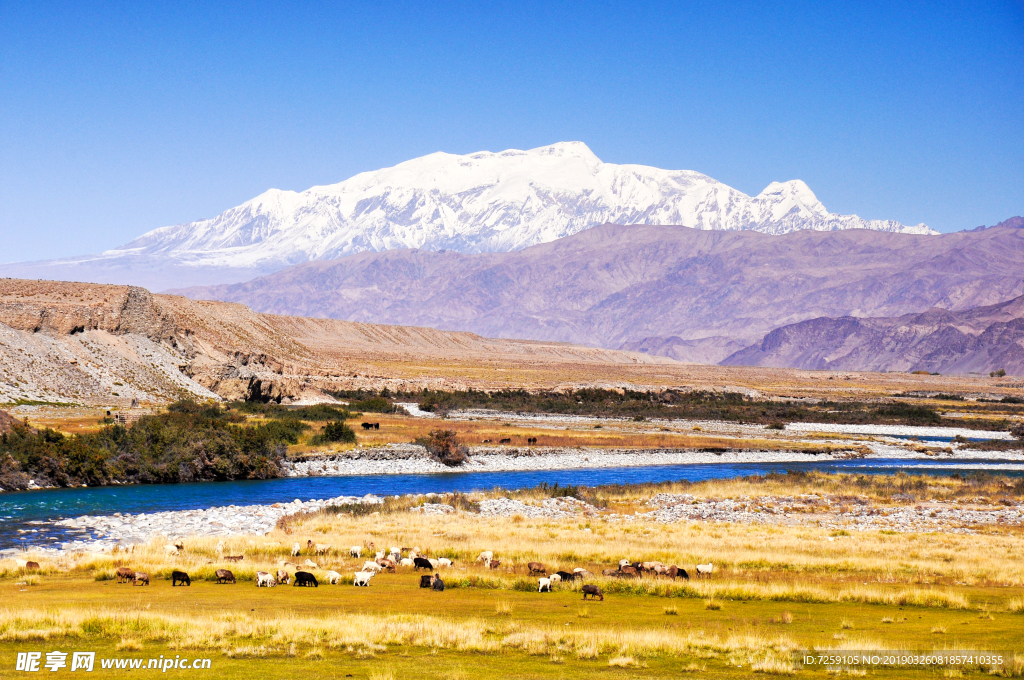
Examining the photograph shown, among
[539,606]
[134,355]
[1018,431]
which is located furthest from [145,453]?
[1018,431]

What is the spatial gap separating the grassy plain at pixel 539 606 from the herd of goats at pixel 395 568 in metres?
0.30

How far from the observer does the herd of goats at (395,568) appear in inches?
730

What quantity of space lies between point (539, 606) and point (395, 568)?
549 cm

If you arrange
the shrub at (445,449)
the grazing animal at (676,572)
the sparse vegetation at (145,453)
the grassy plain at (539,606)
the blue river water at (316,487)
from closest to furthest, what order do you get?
the grassy plain at (539,606), the grazing animal at (676,572), the blue river water at (316,487), the sparse vegetation at (145,453), the shrub at (445,449)

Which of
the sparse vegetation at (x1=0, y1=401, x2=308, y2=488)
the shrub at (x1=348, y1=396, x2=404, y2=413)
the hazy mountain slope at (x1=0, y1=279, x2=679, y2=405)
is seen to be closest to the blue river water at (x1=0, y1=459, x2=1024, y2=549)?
the sparse vegetation at (x1=0, y1=401, x2=308, y2=488)

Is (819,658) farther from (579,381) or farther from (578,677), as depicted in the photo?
(579,381)

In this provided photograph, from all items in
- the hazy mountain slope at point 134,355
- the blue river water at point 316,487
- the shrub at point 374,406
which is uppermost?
the hazy mountain slope at point 134,355

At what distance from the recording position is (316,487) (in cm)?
4094

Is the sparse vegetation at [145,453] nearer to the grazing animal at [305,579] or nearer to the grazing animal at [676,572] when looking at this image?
the grazing animal at [305,579]

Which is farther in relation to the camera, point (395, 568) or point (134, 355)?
point (134, 355)

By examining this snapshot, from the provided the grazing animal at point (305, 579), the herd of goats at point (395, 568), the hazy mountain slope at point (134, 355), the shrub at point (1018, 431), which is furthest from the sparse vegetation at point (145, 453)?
the shrub at point (1018, 431)

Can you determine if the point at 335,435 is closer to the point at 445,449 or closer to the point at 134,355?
the point at 445,449

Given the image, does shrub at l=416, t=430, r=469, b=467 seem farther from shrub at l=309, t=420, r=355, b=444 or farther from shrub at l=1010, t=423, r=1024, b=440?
shrub at l=1010, t=423, r=1024, b=440

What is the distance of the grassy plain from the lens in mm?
12227
